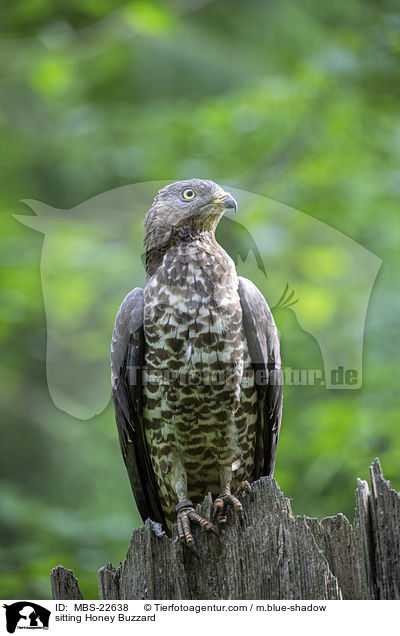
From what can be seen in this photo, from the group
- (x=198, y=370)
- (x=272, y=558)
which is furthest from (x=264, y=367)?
(x=272, y=558)

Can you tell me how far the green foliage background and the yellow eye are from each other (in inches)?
55.5

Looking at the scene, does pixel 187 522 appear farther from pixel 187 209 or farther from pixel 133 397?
pixel 187 209

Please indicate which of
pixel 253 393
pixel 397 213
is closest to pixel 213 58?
pixel 397 213

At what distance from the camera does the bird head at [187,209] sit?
106 inches

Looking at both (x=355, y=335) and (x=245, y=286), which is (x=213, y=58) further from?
(x=245, y=286)

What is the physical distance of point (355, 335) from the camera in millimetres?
3729

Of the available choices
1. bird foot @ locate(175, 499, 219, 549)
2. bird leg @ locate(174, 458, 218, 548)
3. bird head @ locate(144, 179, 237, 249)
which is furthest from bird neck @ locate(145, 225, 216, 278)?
bird foot @ locate(175, 499, 219, 549)

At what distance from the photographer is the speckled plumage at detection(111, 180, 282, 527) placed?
2510 millimetres

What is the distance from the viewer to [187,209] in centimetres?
271
